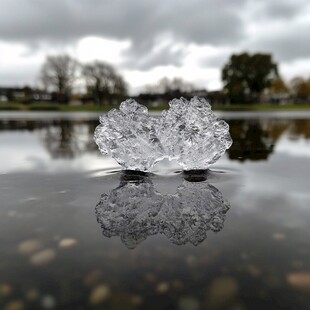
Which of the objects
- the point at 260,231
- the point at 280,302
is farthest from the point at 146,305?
the point at 260,231

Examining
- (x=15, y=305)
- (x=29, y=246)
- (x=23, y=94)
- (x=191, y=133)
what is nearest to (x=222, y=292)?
(x=15, y=305)

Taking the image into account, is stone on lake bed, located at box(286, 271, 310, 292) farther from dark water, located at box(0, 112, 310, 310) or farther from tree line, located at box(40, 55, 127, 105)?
tree line, located at box(40, 55, 127, 105)

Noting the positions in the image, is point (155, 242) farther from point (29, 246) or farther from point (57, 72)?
point (57, 72)

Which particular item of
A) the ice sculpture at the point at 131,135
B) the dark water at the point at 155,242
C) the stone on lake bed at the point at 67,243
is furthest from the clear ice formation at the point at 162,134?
the stone on lake bed at the point at 67,243

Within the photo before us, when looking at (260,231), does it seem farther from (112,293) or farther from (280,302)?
(112,293)

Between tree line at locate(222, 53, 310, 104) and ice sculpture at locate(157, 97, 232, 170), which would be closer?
ice sculpture at locate(157, 97, 232, 170)

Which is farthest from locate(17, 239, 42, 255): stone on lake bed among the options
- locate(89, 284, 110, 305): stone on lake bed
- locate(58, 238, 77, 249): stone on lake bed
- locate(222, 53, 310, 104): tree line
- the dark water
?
locate(222, 53, 310, 104): tree line
